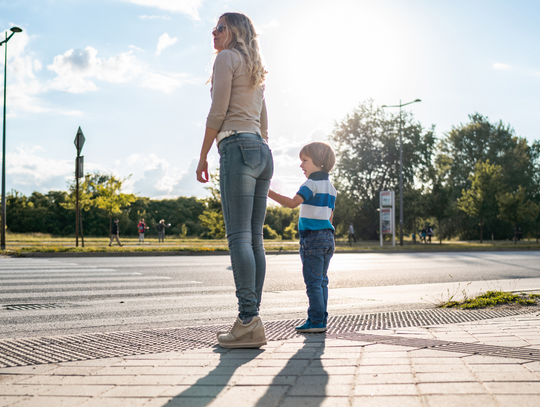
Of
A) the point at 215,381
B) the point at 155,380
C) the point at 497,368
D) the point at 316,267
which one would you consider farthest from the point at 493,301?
the point at 155,380

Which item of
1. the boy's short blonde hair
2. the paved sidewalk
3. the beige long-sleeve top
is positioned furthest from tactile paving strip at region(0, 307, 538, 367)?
the beige long-sleeve top

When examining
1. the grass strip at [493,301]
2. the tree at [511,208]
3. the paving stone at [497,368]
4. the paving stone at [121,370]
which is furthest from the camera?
the tree at [511,208]

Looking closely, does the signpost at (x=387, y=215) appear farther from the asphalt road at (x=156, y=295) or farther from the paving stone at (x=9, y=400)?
the paving stone at (x=9, y=400)

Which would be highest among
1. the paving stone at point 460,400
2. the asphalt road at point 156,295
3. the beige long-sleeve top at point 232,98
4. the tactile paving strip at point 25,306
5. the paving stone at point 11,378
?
the beige long-sleeve top at point 232,98

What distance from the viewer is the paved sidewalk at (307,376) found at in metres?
2.05

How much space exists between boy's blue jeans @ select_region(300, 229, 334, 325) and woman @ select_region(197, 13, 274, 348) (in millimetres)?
614

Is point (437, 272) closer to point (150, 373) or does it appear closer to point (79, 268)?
point (79, 268)

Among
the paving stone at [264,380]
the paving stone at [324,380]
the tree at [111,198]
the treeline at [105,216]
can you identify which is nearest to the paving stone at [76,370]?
the paving stone at [264,380]

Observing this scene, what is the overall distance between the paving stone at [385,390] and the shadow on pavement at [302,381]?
16 cm

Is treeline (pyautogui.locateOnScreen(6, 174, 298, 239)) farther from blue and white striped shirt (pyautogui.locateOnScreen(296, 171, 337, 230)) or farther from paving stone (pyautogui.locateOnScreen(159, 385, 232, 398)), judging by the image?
paving stone (pyautogui.locateOnScreen(159, 385, 232, 398))

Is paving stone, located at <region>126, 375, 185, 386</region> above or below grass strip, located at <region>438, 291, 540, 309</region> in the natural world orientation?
above

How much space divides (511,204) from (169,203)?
108 ft

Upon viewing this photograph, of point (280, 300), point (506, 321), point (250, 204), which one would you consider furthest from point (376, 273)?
point (250, 204)

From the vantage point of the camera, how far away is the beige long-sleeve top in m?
3.33
